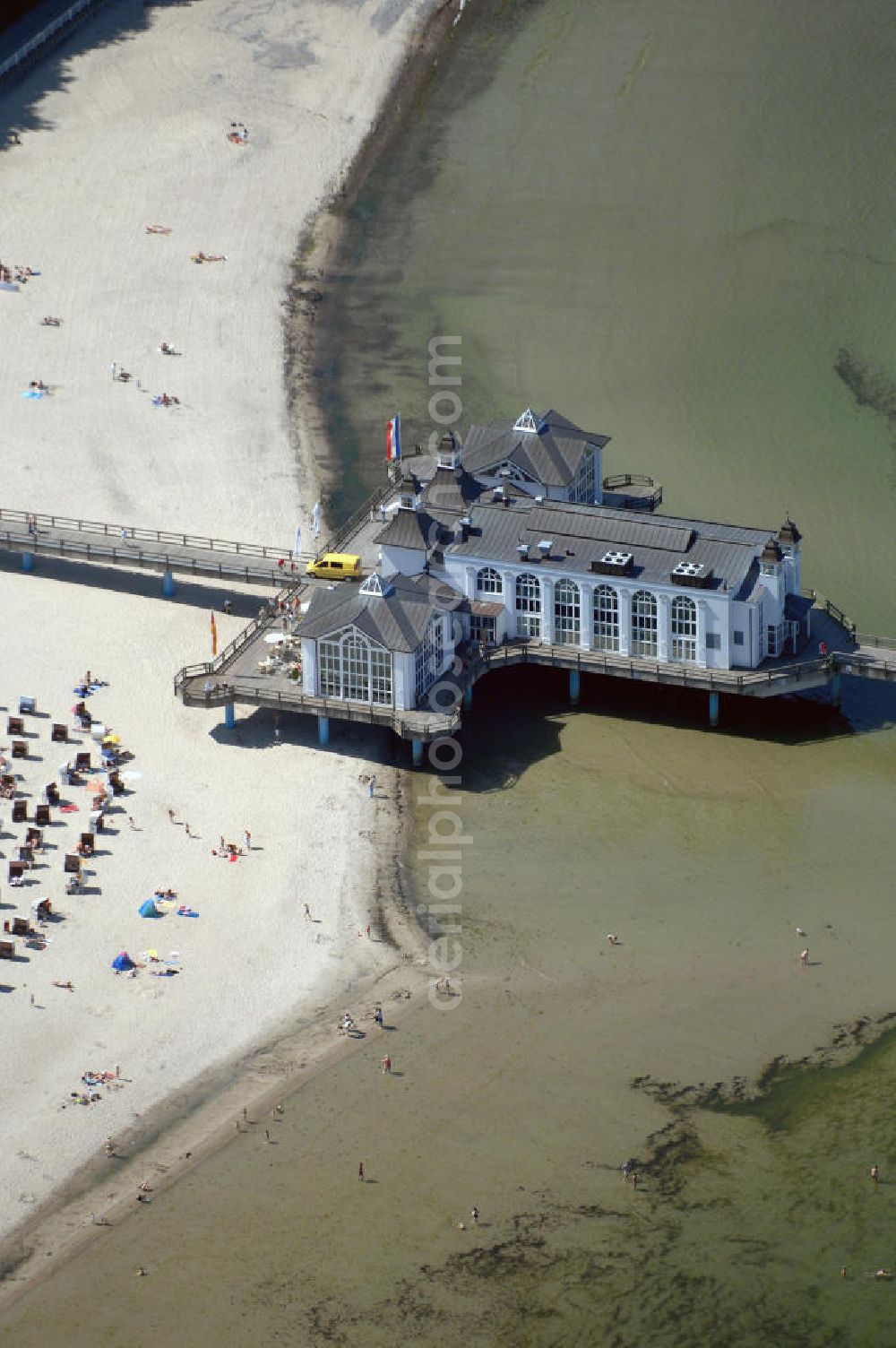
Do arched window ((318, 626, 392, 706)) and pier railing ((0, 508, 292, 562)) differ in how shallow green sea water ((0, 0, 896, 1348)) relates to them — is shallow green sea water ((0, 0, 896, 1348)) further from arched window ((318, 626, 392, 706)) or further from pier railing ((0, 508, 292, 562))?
pier railing ((0, 508, 292, 562))

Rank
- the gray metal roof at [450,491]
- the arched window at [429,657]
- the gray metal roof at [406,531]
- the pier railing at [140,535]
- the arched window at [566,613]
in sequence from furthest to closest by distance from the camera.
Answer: the pier railing at [140,535] → the gray metal roof at [450,491] → the arched window at [566,613] → the gray metal roof at [406,531] → the arched window at [429,657]

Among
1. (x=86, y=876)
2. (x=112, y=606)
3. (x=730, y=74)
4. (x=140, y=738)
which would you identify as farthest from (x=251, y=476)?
(x=730, y=74)

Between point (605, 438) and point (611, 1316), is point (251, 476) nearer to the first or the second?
point (605, 438)

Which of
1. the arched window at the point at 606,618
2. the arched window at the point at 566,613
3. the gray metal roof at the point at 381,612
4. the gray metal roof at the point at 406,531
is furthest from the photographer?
the arched window at the point at 566,613

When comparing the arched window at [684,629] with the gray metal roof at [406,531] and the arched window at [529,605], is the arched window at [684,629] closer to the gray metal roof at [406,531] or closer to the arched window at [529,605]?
the arched window at [529,605]

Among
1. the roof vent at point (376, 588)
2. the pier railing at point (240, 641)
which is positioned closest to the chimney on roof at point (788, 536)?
the roof vent at point (376, 588)

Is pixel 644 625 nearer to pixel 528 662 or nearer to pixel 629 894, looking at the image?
pixel 528 662
